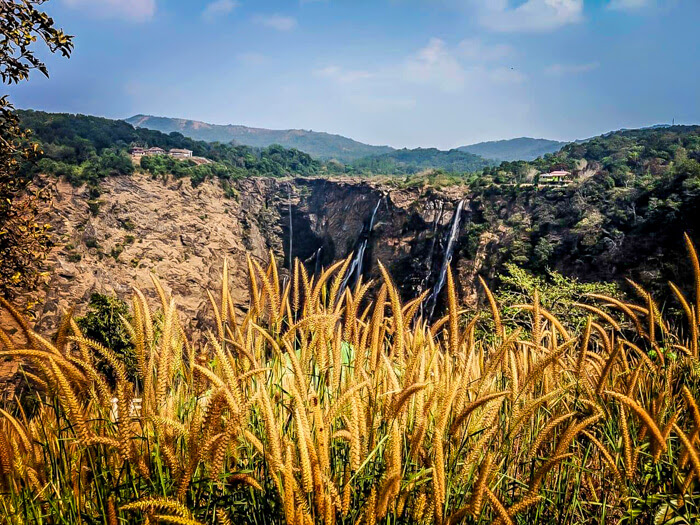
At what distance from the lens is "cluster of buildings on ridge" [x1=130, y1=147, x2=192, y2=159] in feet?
195

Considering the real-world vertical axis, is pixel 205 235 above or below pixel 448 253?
above

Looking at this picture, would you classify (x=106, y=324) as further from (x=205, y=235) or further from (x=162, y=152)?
(x=162, y=152)

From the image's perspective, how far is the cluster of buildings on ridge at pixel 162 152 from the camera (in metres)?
59.4

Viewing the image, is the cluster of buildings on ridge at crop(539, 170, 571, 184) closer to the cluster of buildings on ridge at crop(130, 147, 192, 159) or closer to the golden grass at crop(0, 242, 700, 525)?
the golden grass at crop(0, 242, 700, 525)

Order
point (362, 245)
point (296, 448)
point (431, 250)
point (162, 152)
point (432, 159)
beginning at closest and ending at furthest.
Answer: point (296, 448)
point (431, 250)
point (362, 245)
point (162, 152)
point (432, 159)

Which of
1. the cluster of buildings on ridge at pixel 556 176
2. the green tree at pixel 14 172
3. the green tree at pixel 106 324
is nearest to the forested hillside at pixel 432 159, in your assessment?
the cluster of buildings on ridge at pixel 556 176

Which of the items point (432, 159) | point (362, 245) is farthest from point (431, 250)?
point (432, 159)

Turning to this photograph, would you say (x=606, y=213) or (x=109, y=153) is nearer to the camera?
(x=606, y=213)

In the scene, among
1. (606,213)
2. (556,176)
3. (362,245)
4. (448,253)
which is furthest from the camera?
(362,245)

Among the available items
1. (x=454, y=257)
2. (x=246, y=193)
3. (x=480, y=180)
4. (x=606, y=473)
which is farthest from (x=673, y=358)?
(x=246, y=193)

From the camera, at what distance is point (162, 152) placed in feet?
205

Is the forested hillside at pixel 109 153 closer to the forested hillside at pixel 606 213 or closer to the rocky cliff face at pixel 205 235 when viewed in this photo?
the rocky cliff face at pixel 205 235

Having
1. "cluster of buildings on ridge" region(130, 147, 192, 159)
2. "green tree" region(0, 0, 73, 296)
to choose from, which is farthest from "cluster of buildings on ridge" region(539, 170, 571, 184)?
"cluster of buildings on ridge" region(130, 147, 192, 159)

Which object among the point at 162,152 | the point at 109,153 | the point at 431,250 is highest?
the point at 162,152
